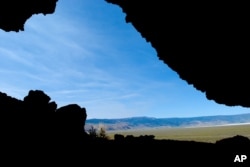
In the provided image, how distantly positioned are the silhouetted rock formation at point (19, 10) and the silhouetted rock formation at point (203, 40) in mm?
3716

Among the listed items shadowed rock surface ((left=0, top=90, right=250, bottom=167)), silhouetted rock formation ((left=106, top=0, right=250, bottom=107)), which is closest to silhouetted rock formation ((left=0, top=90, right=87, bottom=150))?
shadowed rock surface ((left=0, top=90, right=250, bottom=167))

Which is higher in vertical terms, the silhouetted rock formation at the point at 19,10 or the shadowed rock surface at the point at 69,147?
the silhouetted rock formation at the point at 19,10

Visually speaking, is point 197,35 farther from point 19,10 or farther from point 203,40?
point 19,10

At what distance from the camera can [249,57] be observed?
12102mm

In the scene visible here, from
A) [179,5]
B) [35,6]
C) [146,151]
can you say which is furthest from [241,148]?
[35,6]

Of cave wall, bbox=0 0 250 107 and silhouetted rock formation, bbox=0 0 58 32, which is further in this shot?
silhouetted rock formation, bbox=0 0 58 32

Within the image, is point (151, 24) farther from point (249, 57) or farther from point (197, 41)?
point (249, 57)

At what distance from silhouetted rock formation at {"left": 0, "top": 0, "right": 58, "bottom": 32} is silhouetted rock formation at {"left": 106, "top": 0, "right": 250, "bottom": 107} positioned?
3716 mm

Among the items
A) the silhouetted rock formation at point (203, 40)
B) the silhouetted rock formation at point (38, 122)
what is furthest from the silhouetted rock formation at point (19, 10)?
the silhouetted rock formation at point (38, 122)

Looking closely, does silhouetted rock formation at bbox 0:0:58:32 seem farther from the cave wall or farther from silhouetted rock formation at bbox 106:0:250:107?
silhouetted rock formation at bbox 106:0:250:107

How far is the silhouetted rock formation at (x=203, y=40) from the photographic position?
10930 mm

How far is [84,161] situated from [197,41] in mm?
7253

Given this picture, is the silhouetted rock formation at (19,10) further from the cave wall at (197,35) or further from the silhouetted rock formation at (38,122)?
the silhouetted rock formation at (38,122)

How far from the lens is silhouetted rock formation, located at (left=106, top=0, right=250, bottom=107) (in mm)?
10930
